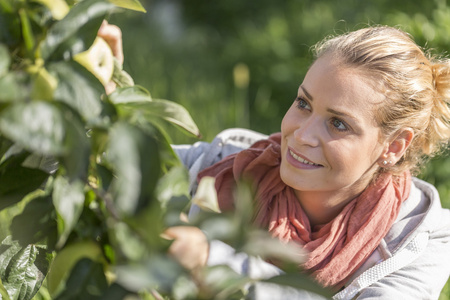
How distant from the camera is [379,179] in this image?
1.55 metres

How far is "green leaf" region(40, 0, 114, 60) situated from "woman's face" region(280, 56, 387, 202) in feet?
2.62

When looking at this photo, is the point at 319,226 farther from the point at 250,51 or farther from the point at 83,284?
the point at 250,51

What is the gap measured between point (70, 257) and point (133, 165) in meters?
0.23

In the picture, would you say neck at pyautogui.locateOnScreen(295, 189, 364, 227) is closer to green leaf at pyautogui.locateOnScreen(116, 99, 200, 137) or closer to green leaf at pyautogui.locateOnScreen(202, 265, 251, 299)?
green leaf at pyautogui.locateOnScreen(116, 99, 200, 137)

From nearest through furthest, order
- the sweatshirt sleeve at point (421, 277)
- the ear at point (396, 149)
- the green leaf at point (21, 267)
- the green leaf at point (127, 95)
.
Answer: the green leaf at point (127, 95), the green leaf at point (21, 267), the sweatshirt sleeve at point (421, 277), the ear at point (396, 149)

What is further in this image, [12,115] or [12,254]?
[12,254]

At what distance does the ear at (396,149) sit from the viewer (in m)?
1.51

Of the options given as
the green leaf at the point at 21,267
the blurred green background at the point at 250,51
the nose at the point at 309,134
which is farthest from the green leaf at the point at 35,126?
the blurred green background at the point at 250,51

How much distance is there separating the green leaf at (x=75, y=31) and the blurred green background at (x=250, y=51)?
5.70 ft

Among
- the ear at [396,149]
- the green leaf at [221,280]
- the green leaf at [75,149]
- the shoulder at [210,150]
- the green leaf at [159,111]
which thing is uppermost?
the green leaf at [75,149]

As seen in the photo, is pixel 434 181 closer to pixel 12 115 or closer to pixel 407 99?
pixel 407 99

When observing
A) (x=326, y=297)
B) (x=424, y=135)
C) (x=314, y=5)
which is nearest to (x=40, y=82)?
(x=326, y=297)

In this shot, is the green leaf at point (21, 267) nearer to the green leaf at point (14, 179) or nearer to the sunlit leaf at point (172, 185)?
the green leaf at point (14, 179)

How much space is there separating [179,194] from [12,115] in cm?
20
